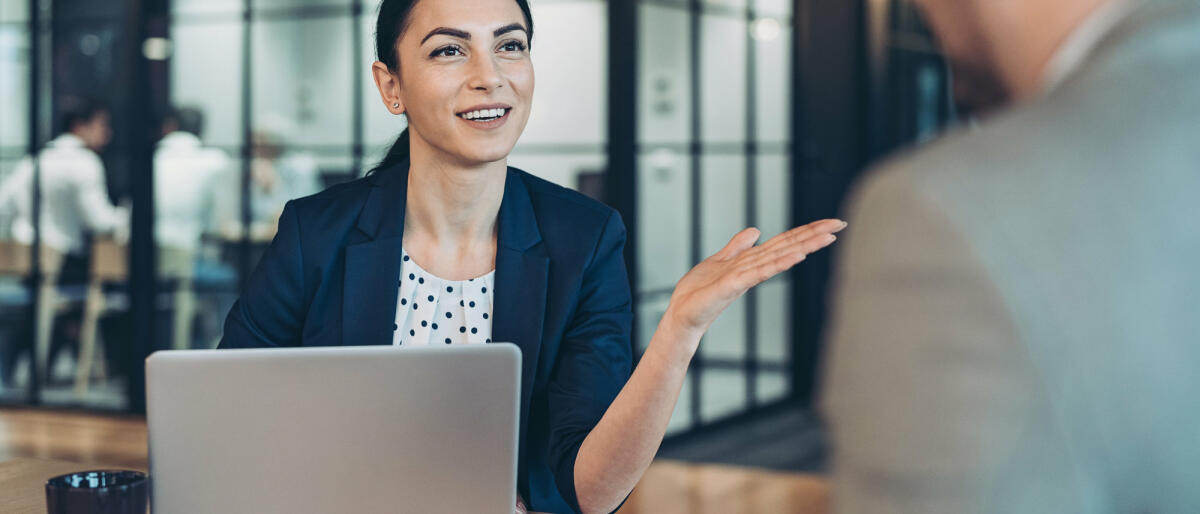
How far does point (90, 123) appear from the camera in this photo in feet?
18.0

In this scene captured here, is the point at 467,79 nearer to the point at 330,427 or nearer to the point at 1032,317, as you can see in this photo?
the point at 330,427

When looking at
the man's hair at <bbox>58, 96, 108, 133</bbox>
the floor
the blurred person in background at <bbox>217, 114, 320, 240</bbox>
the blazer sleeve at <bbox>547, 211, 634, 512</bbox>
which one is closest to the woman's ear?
the blazer sleeve at <bbox>547, 211, 634, 512</bbox>

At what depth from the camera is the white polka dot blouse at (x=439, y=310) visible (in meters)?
1.58

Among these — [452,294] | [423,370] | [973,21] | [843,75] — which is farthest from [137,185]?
[973,21]

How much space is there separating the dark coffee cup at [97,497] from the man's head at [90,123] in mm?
4876

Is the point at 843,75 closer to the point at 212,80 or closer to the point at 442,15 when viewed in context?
the point at 212,80

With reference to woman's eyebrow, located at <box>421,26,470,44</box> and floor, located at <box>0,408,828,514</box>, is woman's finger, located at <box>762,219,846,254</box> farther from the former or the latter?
floor, located at <box>0,408,828,514</box>

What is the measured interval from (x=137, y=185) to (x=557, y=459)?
4517 mm

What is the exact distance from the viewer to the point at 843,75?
20.1ft

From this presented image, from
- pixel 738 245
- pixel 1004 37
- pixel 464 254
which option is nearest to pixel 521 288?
pixel 464 254

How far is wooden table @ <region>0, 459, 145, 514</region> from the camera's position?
1.34 metres

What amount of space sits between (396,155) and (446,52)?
260mm

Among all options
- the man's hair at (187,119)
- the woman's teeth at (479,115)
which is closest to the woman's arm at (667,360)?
the woman's teeth at (479,115)

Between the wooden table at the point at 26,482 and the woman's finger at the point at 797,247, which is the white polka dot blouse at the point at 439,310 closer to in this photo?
the wooden table at the point at 26,482
